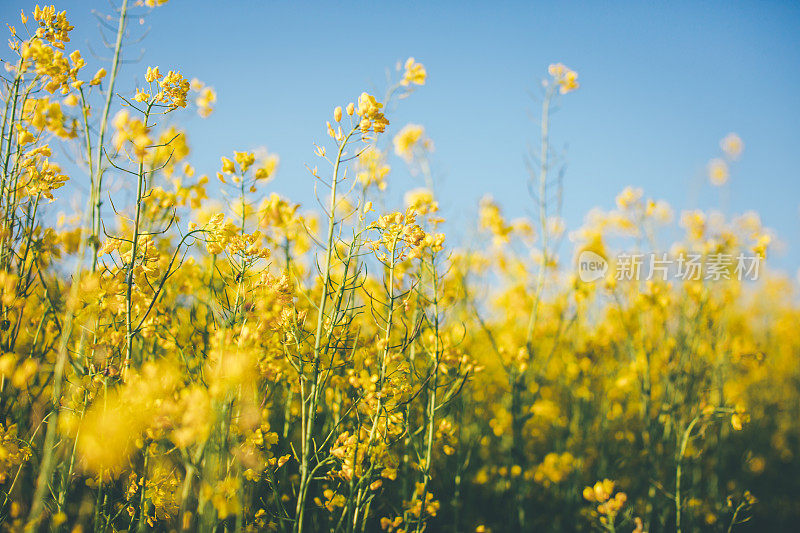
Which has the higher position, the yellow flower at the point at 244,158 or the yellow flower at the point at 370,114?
the yellow flower at the point at 370,114

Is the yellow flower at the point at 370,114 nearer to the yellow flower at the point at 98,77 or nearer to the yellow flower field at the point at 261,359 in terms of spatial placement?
the yellow flower field at the point at 261,359

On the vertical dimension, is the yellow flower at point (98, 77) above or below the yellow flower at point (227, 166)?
above

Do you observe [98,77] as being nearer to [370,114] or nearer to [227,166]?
[227,166]

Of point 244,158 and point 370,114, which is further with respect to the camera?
point 244,158

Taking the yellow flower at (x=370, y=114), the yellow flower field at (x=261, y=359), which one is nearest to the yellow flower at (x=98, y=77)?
the yellow flower field at (x=261, y=359)

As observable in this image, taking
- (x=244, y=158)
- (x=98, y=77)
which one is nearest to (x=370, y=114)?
(x=244, y=158)

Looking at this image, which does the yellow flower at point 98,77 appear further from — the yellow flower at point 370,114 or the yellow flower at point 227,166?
the yellow flower at point 370,114

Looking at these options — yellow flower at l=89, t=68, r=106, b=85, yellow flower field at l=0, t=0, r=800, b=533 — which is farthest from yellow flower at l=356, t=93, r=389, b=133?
yellow flower at l=89, t=68, r=106, b=85

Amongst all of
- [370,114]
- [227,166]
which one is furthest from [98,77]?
[370,114]

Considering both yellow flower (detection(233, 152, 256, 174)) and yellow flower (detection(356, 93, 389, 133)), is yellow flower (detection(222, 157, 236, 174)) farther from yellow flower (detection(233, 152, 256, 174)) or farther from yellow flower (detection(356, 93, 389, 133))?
yellow flower (detection(356, 93, 389, 133))

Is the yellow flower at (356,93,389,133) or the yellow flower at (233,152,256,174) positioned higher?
the yellow flower at (356,93,389,133)

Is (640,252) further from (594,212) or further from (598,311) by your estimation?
(594,212)

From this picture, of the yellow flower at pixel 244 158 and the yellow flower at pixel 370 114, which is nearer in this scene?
the yellow flower at pixel 370 114

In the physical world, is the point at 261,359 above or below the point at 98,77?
below
